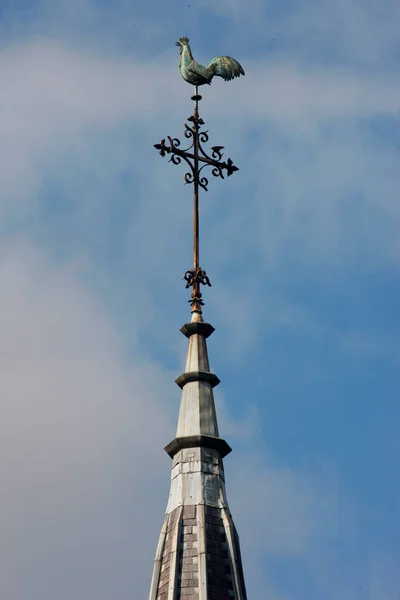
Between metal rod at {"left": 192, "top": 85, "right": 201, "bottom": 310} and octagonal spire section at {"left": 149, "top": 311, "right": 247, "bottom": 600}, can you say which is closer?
octagonal spire section at {"left": 149, "top": 311, "right": 247, "bottom": 600}

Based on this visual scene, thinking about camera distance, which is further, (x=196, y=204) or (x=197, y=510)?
(x=196, y=204)

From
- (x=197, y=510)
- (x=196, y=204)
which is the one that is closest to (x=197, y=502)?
(x=197, y=510)

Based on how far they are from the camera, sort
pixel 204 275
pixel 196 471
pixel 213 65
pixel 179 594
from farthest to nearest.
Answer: pixel 213 65 < pixel 204 275 < pixel 196 471 < pixel 179 594

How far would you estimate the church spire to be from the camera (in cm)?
2906

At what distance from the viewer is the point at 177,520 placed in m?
30.0

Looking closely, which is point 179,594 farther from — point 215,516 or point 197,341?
point 197,341

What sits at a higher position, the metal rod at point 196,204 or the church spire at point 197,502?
the metal rod at point 196,204

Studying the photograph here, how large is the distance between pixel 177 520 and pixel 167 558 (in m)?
0.76

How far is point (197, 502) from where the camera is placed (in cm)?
3030

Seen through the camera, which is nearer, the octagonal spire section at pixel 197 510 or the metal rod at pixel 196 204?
the octagonal spire section at pixel 197 510

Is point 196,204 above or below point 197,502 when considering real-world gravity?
above

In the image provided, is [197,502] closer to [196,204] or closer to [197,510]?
[197,510]

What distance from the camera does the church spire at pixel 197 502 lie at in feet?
95.3

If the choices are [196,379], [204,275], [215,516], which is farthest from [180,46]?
[215,516]
